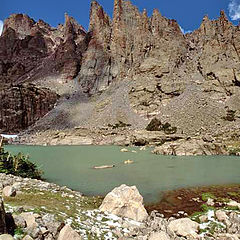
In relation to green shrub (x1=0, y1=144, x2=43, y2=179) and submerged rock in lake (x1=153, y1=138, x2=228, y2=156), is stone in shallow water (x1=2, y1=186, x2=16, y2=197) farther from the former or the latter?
submerged rock in lake (x1=153, y1=138, x2=228, y2=156)

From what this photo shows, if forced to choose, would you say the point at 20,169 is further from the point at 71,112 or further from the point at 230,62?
the point at 230,62

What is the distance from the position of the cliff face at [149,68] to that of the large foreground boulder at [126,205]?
75751 millimetres

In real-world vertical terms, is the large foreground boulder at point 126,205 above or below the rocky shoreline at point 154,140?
below

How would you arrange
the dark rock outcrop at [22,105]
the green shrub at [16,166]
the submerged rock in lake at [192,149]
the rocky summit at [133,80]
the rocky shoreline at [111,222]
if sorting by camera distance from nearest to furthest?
the rocky shoreline at [111,222] → the green shrub at [16,166] → the submerged rock in lake at [192,149] → the rocky summit at [133,80] → the dark rock outcrop at [22,105]

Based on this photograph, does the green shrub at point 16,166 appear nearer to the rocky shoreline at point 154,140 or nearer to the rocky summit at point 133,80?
the rocky shoreline at point 154,140

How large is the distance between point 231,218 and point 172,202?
5023 millimetres

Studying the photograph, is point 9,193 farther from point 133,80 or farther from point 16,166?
point 133,80

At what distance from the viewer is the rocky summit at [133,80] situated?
9925cm

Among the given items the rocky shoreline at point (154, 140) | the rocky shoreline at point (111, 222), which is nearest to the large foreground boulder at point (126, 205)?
the rocky shoreline at point (111, 222)

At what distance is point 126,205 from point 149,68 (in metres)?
115

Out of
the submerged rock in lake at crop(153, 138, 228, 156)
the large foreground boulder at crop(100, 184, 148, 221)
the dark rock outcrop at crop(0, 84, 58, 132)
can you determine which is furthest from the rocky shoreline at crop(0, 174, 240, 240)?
the dark rock outcrop at crop(0, 84, 58, 132)

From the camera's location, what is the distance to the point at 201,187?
2038 centimetres

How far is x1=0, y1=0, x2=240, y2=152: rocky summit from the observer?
99.2 m

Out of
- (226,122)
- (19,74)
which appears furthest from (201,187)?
(19,74)
